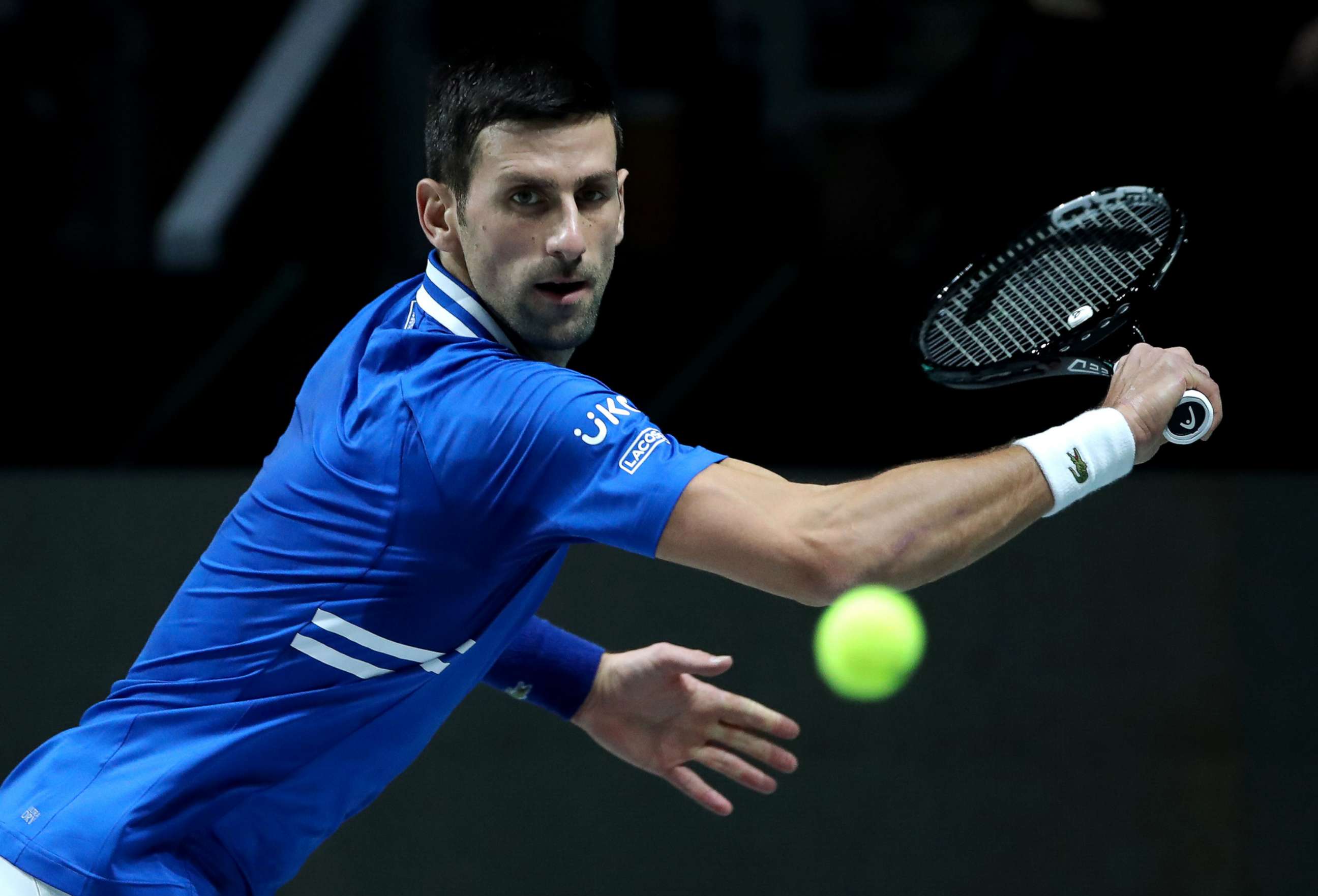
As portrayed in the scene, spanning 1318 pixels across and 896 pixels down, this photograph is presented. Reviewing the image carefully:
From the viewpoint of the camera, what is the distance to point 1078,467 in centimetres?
196

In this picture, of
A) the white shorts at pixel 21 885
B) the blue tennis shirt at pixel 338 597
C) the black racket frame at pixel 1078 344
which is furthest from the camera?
the black racket frame at pixel 1078 344

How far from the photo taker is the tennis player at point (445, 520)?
1869 mm

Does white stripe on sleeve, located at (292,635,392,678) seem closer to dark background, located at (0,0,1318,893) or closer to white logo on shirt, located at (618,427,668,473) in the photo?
white logo on shirt, located at (618,427,668,473)

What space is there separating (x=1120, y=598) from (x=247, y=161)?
9.51 ft

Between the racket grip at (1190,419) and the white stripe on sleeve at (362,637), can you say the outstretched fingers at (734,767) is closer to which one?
the white stripe on sleeve at (362,637)

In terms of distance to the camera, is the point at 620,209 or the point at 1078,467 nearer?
the point at 1078,467

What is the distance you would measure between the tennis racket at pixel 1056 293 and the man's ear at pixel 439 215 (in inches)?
28.8

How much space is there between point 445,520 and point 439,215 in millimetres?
491

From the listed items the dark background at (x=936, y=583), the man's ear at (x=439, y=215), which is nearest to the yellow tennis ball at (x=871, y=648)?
the dark background at (x=936, y=583)

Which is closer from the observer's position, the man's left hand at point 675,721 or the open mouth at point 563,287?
the open mouth at point 563,287

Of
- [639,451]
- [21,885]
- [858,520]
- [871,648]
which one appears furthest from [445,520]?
[871,648]

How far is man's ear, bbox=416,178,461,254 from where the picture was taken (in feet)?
7.30

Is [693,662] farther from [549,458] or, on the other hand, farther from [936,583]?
[936,583]

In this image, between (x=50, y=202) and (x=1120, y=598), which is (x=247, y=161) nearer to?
(x=50, y=202)
